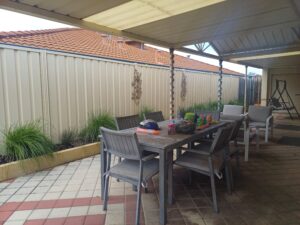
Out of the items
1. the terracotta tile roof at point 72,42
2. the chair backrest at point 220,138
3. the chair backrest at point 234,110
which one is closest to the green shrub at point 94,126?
the terracotta tile roof at point 72,42

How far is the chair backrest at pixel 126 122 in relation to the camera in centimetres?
303

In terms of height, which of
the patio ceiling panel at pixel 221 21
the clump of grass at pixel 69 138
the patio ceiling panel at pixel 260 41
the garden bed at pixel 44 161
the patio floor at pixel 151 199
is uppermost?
the patio ceiling panel at pixel 260 41

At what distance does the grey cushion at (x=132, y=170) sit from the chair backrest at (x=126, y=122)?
733mm

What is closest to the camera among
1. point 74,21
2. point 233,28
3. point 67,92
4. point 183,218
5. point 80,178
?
point 183,218

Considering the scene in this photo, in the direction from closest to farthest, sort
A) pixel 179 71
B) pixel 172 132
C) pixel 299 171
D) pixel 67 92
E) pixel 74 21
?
pixel 172 132 → pixel 74 21 → pixel 299 171 → pixel 67 92 → pixel 179 71

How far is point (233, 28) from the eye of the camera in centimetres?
366

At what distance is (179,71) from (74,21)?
16.1 feet

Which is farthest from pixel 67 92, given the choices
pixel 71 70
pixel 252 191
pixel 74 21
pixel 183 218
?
pixel 252 191

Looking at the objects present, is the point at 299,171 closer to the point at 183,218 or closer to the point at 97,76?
the point at 183,218

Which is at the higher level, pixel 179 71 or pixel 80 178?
pixel 179 71

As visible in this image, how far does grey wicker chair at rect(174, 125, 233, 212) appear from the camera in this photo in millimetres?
2268

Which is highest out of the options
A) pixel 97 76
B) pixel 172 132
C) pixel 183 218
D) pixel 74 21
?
pixel 74 21

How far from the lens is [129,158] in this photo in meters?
2.14

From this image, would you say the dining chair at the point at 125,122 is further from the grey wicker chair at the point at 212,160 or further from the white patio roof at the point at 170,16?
the white patio roof at the point at 170,16
